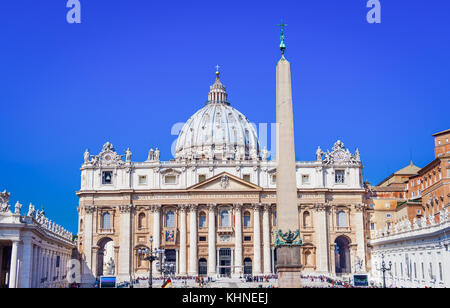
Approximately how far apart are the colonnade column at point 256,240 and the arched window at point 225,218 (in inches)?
133

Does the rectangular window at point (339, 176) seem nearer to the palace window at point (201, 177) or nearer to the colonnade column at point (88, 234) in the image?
the palace window at point (201, 177)

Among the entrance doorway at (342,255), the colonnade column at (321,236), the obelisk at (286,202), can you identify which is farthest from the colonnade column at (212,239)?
the obelisk at (286,202)

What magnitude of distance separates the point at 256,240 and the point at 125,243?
16.5m

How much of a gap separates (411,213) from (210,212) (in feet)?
81.0

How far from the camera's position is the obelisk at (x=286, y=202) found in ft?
94.2

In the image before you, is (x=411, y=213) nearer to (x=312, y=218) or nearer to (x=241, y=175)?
(x=312, y=218)

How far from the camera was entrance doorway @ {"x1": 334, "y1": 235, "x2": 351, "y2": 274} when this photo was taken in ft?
268

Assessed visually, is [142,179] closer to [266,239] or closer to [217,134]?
[266,239]

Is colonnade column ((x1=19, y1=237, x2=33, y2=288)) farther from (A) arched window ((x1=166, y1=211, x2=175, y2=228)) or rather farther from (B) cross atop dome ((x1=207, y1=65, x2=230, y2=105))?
(B) cross atop dome ((x1=207, y1=65, x2=230, y2=105))

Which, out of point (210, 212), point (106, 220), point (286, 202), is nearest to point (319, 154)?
point (210, 212)

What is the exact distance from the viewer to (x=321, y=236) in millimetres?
78750

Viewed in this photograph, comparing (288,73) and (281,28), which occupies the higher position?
(281,28)
